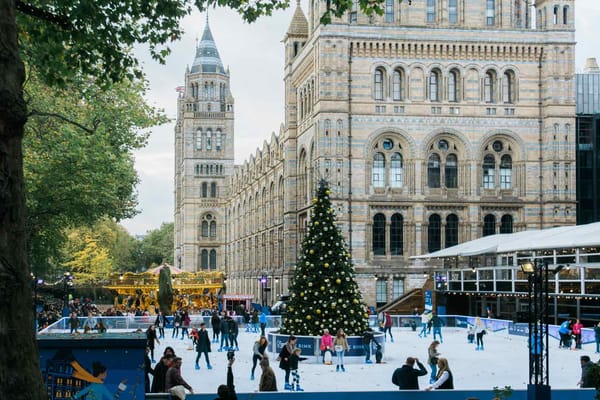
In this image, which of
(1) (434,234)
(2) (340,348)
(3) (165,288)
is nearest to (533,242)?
(1) (434,234)

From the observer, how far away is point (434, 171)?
57375 millimetres

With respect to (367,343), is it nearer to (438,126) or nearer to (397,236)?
(397,236)

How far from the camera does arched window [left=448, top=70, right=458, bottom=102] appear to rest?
57.1m

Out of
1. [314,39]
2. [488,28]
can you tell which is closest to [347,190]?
[314,39]

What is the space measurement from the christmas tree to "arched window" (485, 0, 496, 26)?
3047cm

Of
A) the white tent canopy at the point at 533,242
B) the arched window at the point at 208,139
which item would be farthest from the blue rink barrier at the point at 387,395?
the arched window at the point at 208,139

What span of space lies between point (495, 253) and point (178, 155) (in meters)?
97.2

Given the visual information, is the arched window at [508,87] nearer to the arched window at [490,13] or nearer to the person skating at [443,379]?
the arched window at [490,13]

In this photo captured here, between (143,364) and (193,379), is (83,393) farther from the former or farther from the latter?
(193,379)

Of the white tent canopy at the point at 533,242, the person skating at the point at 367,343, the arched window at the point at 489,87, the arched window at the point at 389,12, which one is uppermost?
the arched window at the point at 389,12

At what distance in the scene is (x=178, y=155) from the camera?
141 metres

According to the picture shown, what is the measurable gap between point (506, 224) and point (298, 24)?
21.1m

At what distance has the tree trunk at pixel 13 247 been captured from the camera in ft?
24.3

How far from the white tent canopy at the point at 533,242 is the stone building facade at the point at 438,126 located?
3.30 meters
